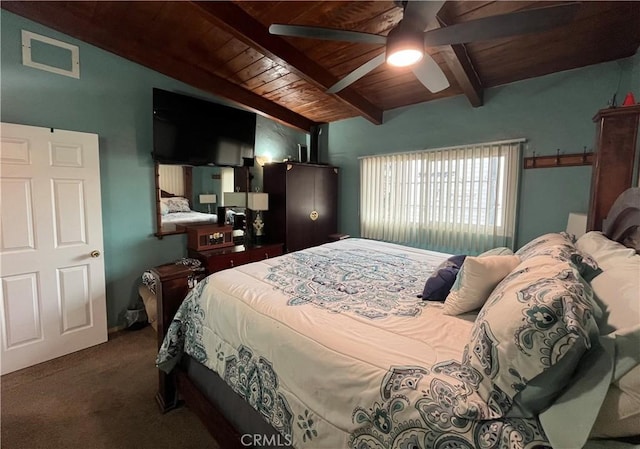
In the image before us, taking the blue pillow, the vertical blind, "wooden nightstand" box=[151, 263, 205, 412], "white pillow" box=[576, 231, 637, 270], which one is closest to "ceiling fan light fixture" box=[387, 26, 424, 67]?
the blue pillow

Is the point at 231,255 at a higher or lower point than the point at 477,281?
lower

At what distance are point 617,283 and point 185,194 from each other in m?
3.61

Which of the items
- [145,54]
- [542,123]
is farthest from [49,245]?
[542,123]

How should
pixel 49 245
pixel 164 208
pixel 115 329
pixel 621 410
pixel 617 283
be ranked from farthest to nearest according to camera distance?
pixel 164 208
pixel 115 329
pixel 49 245
pixel 617 283
pixel 621 410

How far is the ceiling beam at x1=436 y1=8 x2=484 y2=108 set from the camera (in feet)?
6.98

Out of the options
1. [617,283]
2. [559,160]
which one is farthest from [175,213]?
[559,160]

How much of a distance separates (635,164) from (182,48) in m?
3.68

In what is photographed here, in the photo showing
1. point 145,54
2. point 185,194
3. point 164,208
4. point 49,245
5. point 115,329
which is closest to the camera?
point 49,245

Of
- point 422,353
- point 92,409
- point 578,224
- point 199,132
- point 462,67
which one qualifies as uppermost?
point 462,67

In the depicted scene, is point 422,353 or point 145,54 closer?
point 422,353

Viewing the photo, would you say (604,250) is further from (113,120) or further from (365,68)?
(113,120)

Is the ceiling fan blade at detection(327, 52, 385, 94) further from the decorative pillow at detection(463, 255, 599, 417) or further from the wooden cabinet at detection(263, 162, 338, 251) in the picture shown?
the wooden cabinet at detection(263, 162, 338, 251)

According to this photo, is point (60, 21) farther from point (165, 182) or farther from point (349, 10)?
point (349, 10)

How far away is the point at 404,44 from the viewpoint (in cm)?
150
